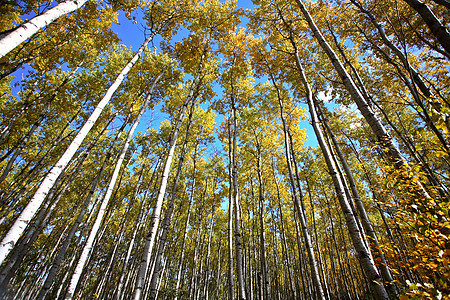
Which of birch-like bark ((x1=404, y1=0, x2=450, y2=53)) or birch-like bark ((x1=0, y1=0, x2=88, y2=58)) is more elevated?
birch-like bark ((x1=0, y1=0, x2=88, y2=58))

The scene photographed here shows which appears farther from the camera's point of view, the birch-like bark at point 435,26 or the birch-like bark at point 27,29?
the birch-like bark at point 27,29

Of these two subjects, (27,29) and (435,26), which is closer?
(435,26)

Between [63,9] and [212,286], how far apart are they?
28.5m

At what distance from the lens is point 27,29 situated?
2801mm

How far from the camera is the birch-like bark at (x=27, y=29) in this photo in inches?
99.8

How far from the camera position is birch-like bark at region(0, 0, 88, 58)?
2.54 meters

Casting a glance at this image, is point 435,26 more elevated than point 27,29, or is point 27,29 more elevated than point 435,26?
point 27,29

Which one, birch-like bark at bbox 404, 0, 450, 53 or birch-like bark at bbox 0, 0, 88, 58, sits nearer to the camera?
birch-like bark at bbox 404, 0, 450, 53

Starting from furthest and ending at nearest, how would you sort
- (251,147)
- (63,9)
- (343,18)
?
(251,147)
(343,18)
(63,9)

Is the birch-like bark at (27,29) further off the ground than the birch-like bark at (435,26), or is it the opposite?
the birch-like bark at (27,29)

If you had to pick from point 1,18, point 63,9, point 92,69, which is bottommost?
point 63,9

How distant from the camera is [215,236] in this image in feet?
66.8

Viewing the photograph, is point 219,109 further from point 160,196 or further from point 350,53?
point 350,53

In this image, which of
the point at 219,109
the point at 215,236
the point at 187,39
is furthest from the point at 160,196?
the point at 215,236
